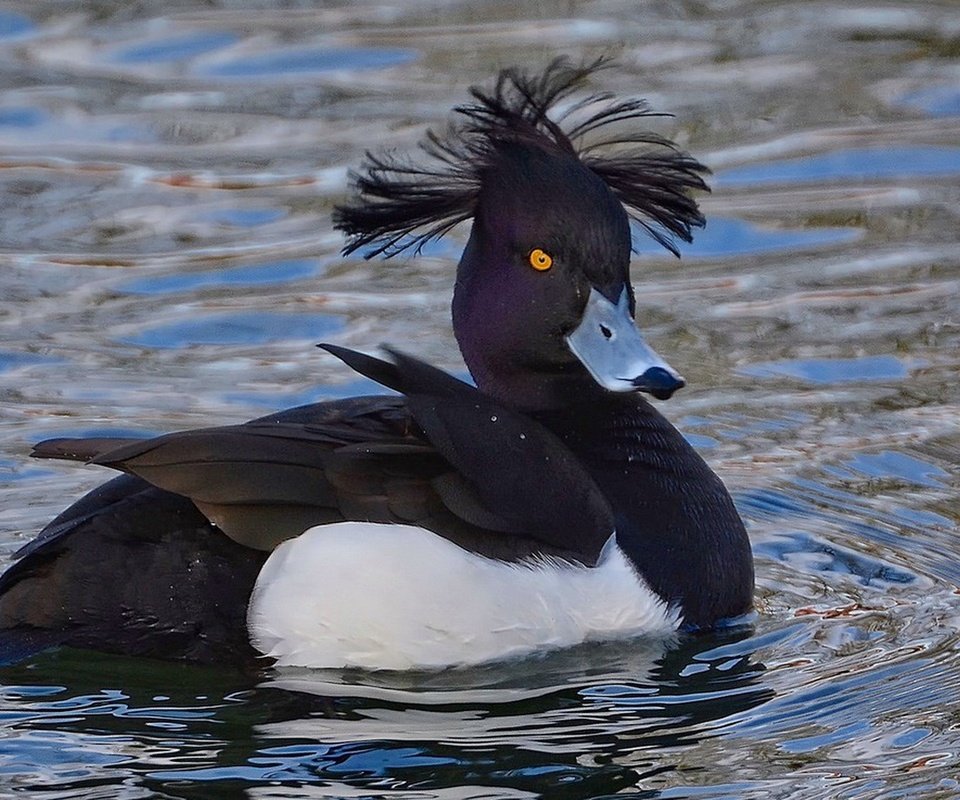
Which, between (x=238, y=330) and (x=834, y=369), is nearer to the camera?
(x=834, y=369)

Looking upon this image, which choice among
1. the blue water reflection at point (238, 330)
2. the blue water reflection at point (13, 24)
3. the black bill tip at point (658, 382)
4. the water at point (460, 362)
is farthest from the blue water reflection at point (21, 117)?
the black bill tip at point (658, 382)

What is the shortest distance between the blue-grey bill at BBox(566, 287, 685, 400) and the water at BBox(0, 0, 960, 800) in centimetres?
65

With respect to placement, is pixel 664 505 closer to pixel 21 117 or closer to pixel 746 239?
pixel 746 239

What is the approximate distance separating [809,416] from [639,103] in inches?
77.7

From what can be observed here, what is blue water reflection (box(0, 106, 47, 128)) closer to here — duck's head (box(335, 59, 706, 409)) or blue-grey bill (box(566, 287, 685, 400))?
duck's head (box(335, 59, 706, 409))

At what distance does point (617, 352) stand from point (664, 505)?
0.41 m

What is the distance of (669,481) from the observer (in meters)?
5.45

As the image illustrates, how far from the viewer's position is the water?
4699mm

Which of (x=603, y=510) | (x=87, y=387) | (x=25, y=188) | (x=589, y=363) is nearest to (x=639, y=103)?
(x=589, y=363)

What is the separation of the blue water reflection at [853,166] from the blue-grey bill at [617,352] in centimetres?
444

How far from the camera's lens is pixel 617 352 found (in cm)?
530

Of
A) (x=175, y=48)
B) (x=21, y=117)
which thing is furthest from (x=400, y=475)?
(x=175, y=48)

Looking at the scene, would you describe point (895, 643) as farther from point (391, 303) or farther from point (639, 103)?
point (391, 303)

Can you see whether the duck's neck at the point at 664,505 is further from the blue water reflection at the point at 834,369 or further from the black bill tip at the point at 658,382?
the blue water reflection at the point at 834,369
